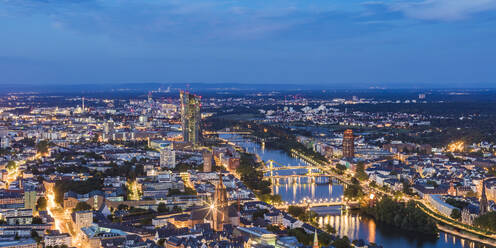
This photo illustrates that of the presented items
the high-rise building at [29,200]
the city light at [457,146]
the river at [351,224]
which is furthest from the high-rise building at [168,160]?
the city light at [457,146]

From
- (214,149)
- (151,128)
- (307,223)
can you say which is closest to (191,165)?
(214,149)

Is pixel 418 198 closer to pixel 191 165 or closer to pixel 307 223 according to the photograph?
pixel 307 223

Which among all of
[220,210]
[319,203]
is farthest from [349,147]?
[220,210]

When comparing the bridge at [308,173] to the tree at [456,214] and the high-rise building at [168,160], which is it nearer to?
the high-rise building at [168,160]

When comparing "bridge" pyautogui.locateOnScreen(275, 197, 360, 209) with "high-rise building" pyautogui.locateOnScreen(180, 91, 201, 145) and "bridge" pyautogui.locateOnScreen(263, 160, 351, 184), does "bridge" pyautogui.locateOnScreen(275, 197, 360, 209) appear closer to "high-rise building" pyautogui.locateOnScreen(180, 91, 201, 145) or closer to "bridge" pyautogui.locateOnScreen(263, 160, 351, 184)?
"bridge" pyautogui.locateOnScreen(263, 160, 351, 184)

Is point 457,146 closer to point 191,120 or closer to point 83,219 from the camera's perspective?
point 191,120
